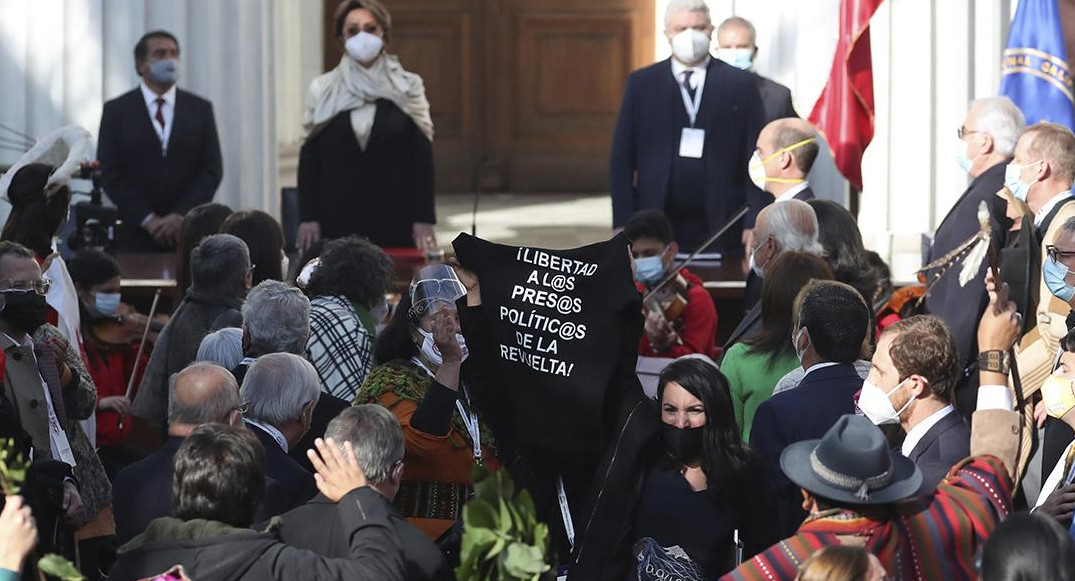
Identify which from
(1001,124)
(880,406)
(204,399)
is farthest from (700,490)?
(1001,124)

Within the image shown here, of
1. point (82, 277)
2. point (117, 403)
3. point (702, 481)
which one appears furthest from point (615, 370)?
point (82, 277)

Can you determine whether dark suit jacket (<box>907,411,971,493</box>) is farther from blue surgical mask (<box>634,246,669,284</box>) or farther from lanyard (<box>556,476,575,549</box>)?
blue surgical mask (<box>634,246,669,284</box>)

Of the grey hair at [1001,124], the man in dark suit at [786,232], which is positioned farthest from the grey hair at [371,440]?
the grey hair at [1001,124]

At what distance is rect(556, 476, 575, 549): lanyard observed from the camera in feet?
16.1

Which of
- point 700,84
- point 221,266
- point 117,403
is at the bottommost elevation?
point 117,403

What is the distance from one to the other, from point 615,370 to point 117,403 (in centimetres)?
258

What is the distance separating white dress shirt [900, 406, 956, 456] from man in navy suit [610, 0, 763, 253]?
4354 mm

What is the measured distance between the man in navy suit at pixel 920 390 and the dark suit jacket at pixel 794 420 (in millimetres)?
218

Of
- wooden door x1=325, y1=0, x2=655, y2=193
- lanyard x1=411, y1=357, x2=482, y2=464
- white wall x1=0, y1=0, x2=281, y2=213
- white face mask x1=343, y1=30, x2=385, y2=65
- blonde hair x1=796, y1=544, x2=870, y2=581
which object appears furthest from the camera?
wooden door x1=325, y1=0, x2=655, y2=193

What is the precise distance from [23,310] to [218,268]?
2.86 ft

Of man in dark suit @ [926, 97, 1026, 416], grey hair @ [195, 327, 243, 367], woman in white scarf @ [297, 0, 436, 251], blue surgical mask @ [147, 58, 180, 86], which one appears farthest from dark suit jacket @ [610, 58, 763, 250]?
grey hair @ [195, 327, 243, 367]

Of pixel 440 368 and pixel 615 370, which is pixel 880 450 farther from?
pixel 440 368

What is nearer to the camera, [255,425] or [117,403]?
[255,425]

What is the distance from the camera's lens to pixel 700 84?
9352mm
